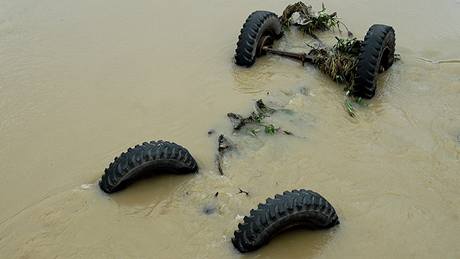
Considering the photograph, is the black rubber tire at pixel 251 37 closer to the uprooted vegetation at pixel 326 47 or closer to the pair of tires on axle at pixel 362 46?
the pair of tires on axle at pixel 362 46

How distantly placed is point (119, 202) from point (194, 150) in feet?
3.43

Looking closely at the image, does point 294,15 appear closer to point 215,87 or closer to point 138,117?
point 215,87

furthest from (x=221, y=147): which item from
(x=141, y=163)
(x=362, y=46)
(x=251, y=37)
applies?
(x=362, y=46)

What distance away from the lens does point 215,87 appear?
6.70 metres

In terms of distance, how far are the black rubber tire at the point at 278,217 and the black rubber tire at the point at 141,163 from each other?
0.98 m

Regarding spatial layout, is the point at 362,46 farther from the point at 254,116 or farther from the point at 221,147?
the point at 221,147

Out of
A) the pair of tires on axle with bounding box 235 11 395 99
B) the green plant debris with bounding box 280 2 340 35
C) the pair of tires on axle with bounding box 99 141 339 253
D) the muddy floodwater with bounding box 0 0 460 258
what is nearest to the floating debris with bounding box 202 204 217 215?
the muddy floodwater with bounding box 0 0 460 258

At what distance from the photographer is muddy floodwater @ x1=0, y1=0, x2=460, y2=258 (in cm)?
473

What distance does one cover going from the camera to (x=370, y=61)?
6387 mm

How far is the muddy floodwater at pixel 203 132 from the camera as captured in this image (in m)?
4.73

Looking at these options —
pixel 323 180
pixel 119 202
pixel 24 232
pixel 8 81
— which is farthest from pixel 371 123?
pixel 8 81

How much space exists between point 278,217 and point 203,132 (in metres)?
1.78

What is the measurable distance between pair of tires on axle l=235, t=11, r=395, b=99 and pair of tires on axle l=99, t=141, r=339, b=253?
2.22 m

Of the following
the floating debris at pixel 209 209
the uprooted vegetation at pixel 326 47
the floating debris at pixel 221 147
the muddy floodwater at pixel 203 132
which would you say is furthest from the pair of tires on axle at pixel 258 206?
the uprooted vegetation at pixel 326 47
